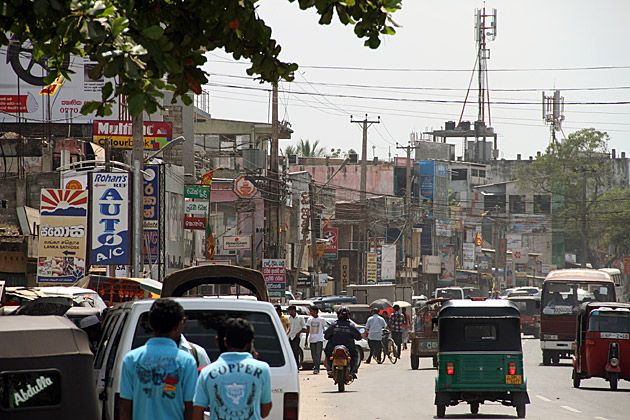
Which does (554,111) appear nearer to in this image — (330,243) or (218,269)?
(330,243)

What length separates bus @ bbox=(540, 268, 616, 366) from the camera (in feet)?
137

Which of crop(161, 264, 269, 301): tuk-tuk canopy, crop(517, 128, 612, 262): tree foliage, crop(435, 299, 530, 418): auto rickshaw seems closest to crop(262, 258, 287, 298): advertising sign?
crop(435, 299, 530, 418): auto rickshaw

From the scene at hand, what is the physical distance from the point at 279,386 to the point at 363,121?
228 ft

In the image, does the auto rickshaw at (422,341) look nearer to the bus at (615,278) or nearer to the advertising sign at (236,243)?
the bus at (615,278)

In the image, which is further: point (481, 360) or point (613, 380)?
point (613, 380)

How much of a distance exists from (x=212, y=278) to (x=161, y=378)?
9.15 metres

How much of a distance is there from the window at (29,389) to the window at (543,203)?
120 m

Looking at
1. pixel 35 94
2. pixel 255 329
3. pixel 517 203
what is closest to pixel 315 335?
pixel 255 329

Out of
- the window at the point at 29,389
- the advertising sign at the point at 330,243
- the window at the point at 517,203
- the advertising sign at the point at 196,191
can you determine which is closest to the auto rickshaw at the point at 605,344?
the window at the point at 29,389

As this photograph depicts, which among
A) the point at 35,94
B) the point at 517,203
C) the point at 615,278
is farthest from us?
the point at 517,203

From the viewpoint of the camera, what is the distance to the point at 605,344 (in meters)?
27.8

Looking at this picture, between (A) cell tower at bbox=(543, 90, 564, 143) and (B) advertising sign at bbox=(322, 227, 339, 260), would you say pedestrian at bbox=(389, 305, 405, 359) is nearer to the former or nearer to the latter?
(B) advertising sign at bbox=(322, 227, 339, 260)

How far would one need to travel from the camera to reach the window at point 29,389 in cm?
813

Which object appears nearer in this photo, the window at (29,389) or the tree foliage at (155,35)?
the tree foliage at (155,35)
